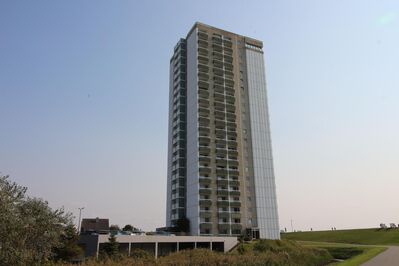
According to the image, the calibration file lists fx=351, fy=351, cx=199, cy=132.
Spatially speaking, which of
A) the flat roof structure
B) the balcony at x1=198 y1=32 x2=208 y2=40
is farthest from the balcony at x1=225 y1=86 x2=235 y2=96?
the flat roof structure

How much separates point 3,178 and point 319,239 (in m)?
131

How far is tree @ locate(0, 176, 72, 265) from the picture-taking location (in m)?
17.7

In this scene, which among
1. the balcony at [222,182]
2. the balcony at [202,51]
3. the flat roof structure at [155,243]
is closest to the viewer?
the flat roof structure at [155,243]

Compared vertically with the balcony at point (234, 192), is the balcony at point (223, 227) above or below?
below

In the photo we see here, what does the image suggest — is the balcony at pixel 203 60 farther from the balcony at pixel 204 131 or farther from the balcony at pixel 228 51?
the balcony at pixel 204 131

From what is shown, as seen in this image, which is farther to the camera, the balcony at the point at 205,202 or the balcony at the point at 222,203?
the balcony at the point at 222,203

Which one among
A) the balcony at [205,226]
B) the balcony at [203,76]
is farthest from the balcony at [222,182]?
the balcony at [203,76]

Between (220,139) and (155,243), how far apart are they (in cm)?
4149

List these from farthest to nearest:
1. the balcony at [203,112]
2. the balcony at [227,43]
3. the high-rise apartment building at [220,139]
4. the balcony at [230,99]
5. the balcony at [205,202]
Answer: the balcony at [227,43], the balcony at [230,99], the balcony at [203,112], the high-rise apartment building at [220,139], the balcony at [205,202]

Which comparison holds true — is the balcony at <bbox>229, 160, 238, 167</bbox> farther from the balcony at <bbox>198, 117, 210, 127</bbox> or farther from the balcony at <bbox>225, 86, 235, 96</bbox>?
the balcony at <bbox>225, 86, 235, 96</bbox>

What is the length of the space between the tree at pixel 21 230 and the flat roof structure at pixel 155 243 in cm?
4026

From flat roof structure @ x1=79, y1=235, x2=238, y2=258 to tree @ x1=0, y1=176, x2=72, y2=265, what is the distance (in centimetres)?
4026

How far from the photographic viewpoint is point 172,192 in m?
113

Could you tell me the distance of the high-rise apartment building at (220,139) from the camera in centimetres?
10331
